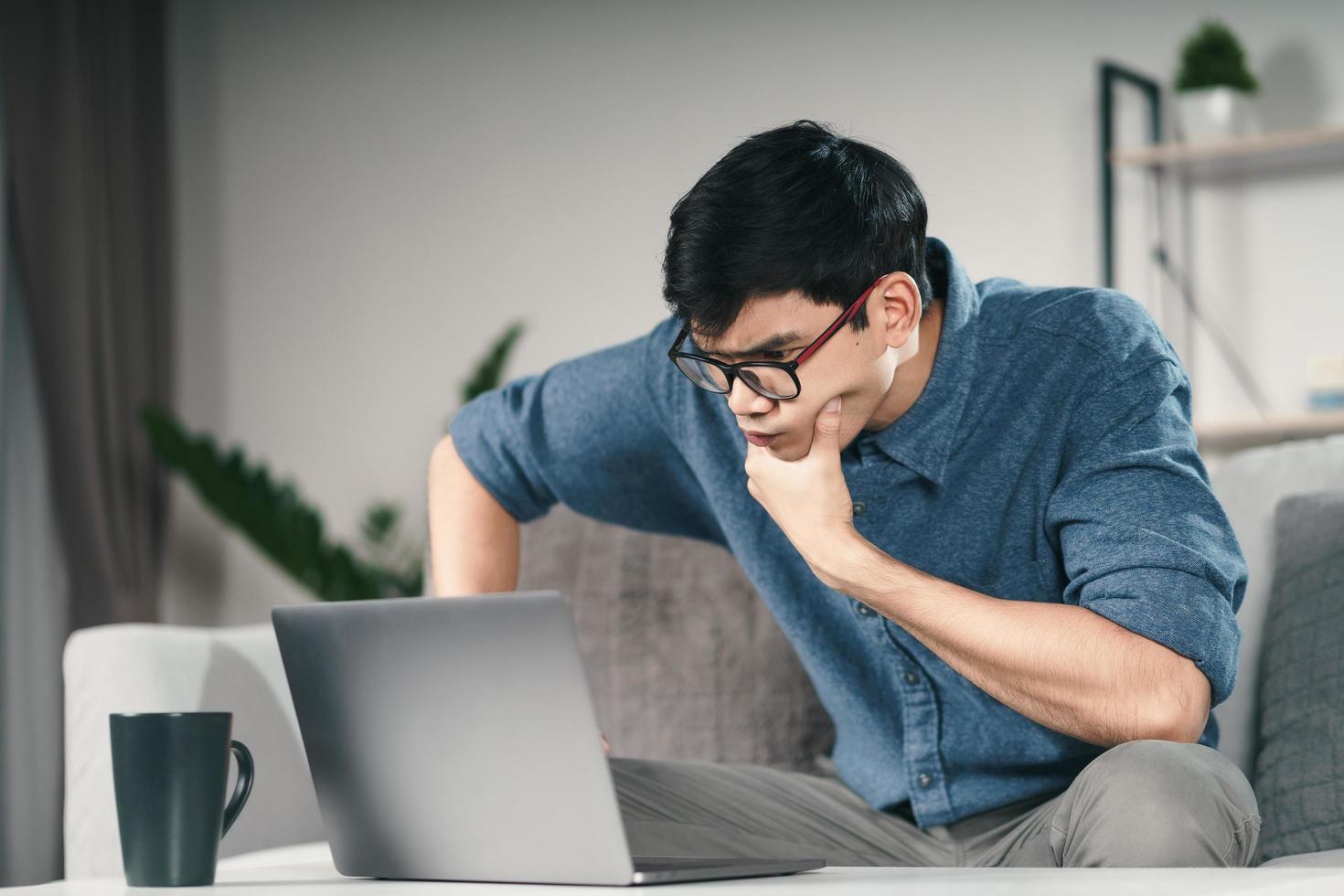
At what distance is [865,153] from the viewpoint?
136 cm

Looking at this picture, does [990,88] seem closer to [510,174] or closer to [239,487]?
[510,174]

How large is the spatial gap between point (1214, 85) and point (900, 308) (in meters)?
2.06

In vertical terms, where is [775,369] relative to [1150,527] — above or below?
above

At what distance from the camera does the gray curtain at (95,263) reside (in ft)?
11.7

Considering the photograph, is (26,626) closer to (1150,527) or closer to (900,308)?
(900,308)

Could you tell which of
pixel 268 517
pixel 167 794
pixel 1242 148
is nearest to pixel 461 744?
pixel 167 794

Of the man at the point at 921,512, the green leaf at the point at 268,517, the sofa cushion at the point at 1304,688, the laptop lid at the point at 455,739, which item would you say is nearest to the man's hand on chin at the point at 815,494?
the man at the point at 921,512

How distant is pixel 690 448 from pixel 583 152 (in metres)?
2.31

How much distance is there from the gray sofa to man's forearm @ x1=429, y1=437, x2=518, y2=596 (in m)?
0.19

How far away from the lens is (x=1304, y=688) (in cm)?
146

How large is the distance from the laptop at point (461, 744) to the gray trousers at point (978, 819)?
0.24 meters

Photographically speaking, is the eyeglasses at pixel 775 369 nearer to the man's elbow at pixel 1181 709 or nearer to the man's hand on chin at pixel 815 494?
the man's hand on chin at pixel 815 494

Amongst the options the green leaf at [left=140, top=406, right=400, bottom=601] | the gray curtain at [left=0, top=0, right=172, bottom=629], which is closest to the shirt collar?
the green leaf at [left=140, top=406, right=400, bottom=601]

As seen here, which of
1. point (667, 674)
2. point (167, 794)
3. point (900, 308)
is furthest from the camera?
point (667, 674)
